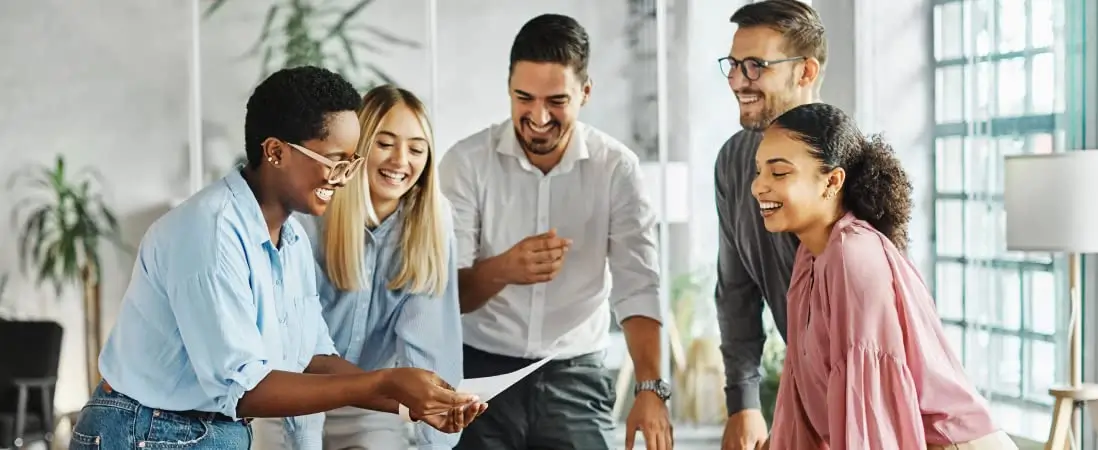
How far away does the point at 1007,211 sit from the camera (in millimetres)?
4387

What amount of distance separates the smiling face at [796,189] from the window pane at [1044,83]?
2926 millimetres

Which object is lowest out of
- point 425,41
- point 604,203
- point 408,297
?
point 408,297

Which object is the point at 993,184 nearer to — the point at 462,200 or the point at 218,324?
the point at 462,200

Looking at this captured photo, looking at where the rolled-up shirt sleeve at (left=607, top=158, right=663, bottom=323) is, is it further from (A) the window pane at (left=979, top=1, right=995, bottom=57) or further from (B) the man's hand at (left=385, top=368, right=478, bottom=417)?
(A) the window pane at (left=979, top=1, right=995, bottom=57)

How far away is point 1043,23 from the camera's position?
4930mm

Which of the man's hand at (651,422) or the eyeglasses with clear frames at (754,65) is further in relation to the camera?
the man's hand at (651,422)

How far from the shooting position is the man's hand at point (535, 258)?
9.39 feet

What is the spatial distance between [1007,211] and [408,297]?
97.3 inches

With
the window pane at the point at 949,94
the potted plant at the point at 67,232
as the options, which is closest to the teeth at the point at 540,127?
the window pane at the point at 949,94

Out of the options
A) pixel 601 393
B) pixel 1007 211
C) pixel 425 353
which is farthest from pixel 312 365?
pixel 1007 211

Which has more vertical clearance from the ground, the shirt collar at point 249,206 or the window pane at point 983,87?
the window pane at point 983,87

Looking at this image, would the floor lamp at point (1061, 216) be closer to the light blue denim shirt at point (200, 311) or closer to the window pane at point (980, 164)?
the window pane at point (980, 164)

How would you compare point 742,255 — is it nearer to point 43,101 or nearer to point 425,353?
point 425,353

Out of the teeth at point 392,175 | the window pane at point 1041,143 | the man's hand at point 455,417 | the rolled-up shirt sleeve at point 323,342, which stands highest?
the window pane at point 1041,143
